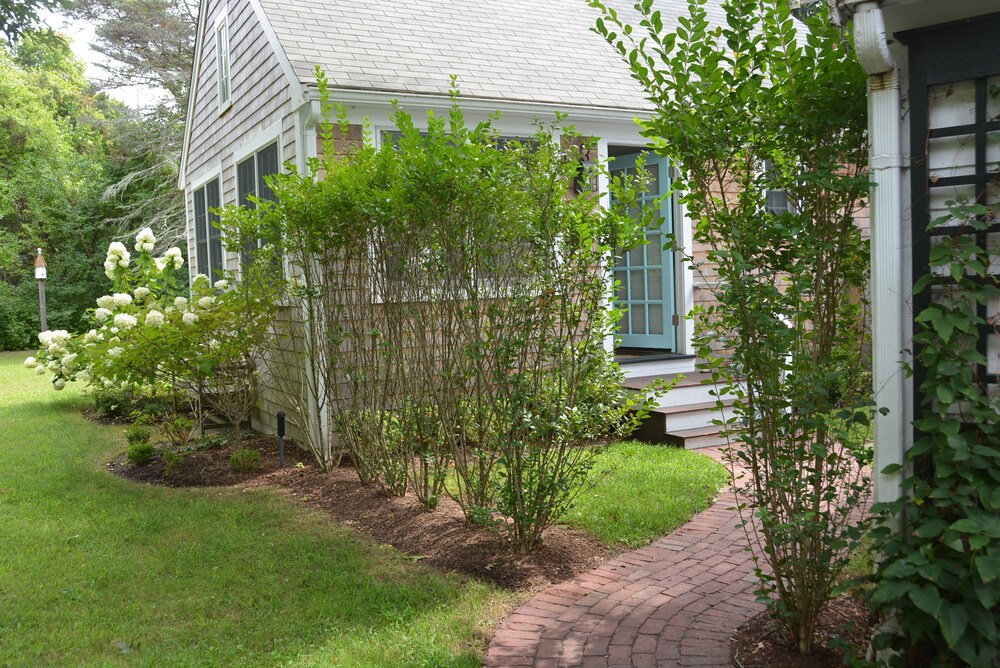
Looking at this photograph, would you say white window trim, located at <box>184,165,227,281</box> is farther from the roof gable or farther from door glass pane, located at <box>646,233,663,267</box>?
door glass pane, located at <box>646,233,663,267</box>

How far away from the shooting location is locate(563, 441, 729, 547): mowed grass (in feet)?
15.8

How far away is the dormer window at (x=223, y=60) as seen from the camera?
9.94 metres

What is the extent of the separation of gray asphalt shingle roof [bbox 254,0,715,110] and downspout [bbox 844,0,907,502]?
16.6ft

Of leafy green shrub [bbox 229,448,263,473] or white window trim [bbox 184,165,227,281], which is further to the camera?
white window trim [bbox 184,165,227,281]

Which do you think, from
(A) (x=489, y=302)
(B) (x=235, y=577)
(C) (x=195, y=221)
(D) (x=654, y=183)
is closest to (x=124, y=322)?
(B) (x=235, y=577)

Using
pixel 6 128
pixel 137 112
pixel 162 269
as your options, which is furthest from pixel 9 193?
pixel 162 269

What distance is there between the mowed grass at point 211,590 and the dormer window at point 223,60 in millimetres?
5653

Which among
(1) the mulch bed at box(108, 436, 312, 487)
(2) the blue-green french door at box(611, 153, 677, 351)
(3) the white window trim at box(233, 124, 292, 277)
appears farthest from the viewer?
(2) the blue-green french door at box(611, 153, 677, 351)

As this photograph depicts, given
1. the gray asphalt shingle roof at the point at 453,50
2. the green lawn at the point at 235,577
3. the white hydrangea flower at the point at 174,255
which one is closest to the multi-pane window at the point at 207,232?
the white hydrangea flower at the point at 174,255

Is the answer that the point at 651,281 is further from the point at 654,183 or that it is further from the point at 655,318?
the point at 654,183

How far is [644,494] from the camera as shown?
5.50 meters

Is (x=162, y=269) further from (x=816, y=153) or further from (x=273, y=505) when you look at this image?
(x=816, y=153)

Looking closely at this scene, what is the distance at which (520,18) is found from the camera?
970 centimetres

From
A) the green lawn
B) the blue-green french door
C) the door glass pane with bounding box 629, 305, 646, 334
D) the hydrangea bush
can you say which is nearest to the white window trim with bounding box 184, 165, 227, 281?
the hydrangea bush
